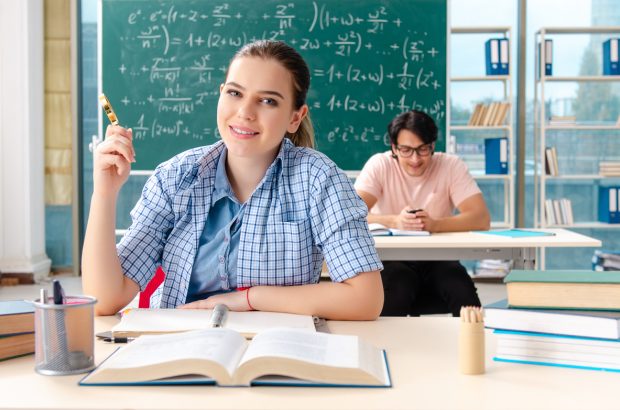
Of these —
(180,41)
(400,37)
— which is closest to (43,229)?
(180,41)

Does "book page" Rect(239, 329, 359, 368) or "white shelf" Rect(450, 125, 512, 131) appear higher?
"white shelf" Rect(450, 125, 512, 131)

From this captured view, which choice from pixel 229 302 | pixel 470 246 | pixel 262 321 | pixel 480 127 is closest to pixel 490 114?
pixel 480 127

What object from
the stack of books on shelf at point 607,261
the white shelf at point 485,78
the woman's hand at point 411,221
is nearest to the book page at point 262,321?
the woman's hand at point 411,221

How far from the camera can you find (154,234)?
5.37ft

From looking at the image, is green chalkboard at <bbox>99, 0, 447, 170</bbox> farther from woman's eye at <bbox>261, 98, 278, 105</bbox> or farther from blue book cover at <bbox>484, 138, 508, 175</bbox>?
woman's eye at <bbox>261, 98, 278, 105</bbox>

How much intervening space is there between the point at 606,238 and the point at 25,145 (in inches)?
182

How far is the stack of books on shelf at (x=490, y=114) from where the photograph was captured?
5.54m

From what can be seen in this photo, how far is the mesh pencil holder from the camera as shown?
3.36 ft

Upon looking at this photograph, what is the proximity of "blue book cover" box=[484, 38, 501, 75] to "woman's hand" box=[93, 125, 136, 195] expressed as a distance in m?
4.44

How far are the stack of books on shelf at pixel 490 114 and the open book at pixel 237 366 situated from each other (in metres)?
4.77

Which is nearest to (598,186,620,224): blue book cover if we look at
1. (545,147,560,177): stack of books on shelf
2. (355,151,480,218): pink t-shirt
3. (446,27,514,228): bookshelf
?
(545,147,560,177): stack of books on shelf

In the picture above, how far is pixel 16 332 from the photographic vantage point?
1161 mm

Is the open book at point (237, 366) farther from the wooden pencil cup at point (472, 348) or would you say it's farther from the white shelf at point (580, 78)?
the white shelf at point (580, 78)

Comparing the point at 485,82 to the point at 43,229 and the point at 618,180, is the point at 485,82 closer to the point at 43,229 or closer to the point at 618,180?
the point at 618,180
